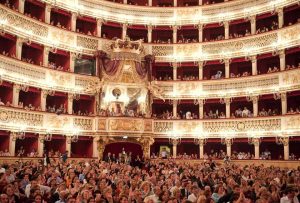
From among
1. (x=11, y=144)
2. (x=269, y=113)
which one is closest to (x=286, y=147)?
(x=269, y=113)

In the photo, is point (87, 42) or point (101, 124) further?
point (87, 42)

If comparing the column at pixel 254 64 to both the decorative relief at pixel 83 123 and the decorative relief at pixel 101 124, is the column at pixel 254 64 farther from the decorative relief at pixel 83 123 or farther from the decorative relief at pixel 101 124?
the decorative relief at pixel 83 123

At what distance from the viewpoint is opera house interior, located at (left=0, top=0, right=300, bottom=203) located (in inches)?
1103

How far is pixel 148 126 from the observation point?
31422mm

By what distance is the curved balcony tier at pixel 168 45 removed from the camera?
27186 mm

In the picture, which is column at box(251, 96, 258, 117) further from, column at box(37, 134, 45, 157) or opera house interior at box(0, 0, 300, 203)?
column at box(37, 134, 45, 157)

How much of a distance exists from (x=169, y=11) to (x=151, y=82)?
7893mm

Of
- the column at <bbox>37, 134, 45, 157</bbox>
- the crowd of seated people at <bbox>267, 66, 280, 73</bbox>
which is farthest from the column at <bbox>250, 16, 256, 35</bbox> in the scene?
the column at <bbox>37, 134, 45, 157</bbox>

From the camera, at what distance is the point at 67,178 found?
45.2 feet

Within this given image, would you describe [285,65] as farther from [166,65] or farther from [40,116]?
[40,116]

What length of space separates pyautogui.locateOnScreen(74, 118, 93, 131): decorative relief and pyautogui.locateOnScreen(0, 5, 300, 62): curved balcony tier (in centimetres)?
560

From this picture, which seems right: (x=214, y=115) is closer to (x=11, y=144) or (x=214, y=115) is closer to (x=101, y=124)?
(x=101, y=124)

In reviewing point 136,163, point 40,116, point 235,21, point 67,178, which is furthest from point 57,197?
point 235,21

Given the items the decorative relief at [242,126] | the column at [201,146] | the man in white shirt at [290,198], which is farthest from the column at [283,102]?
the man in white shirt at [290,198]
